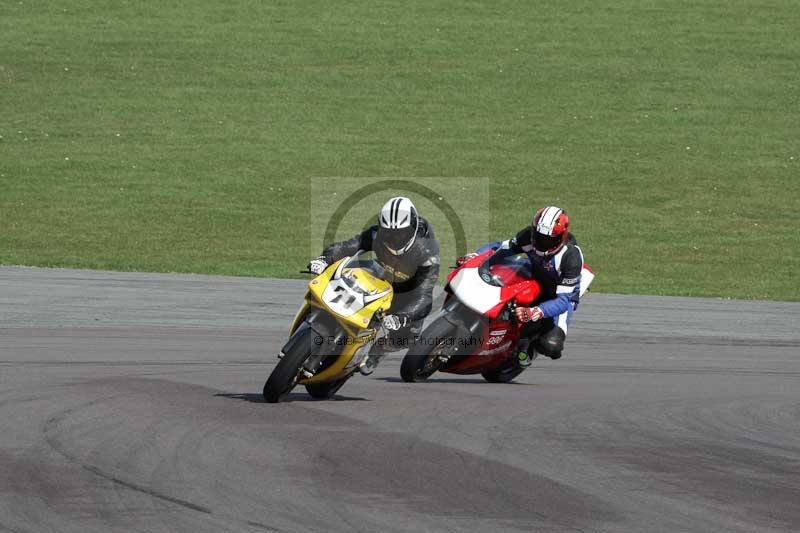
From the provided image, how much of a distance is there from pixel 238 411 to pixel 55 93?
3233cm

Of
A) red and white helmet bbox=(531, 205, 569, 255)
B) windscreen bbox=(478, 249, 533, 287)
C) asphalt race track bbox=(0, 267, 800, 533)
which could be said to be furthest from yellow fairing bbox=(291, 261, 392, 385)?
red and white helmet bbox=(531, 205, 569, 255)

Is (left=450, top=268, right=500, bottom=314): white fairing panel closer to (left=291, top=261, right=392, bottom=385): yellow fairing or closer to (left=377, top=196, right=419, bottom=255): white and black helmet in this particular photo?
(left=377, top=196, right=419, bottom=255): white and black helmet

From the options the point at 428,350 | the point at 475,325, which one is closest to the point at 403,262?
the point at 428,350

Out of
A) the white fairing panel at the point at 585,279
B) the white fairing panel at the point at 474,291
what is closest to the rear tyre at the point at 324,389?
the white fairing panel at the point at 474,291

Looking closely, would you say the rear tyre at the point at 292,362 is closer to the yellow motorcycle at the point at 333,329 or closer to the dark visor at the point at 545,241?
the yellow motorcycle at the point at 333,329

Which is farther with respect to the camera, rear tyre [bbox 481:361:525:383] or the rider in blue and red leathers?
rear tyre [bbox 481:361:525:383]

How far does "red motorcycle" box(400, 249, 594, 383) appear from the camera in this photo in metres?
12.2

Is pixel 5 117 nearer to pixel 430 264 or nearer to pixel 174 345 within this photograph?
pixel 174 345

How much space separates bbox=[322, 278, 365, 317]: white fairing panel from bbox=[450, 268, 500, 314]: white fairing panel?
2100 millimetres

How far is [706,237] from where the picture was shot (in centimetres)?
2822

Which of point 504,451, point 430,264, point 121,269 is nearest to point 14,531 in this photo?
point 504,451

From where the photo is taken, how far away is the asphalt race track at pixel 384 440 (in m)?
6.93

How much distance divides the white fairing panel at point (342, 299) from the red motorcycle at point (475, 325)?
190cm

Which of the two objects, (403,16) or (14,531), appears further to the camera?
(403,16)
